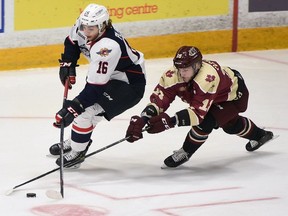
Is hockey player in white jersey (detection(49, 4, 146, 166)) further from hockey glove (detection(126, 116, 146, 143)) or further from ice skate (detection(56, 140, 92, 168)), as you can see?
hockey glove (detection(126, 116, 146, 143))

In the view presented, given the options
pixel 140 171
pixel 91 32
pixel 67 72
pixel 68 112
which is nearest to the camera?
pixel 68 112

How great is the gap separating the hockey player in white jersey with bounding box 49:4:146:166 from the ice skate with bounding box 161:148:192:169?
1.23 ft

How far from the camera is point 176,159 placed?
5.52 meters

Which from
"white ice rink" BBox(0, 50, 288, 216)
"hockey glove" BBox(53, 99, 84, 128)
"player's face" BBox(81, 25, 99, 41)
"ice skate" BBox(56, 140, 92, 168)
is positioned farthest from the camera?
"ice skate" BBox(56, 140, 92, 168)

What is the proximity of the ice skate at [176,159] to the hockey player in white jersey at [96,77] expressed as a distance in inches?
14.8

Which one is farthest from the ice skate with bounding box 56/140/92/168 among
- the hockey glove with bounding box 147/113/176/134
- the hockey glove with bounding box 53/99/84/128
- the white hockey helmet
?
the white hockey helmet

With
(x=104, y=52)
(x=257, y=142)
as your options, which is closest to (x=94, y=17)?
(x=104, y=52)

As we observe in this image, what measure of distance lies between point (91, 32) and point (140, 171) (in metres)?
0.83

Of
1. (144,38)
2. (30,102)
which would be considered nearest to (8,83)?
(30,102)

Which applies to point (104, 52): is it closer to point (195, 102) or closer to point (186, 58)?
point (186, 58)

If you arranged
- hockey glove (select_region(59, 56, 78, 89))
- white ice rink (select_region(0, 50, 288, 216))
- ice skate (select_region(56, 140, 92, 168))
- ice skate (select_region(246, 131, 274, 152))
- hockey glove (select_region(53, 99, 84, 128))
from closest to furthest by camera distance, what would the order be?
white ice rink (select_region(0, 50, 288, 216)), hockey glove (select_region(53, 99, 84, 128)), ice skate (select_region(56, 140, 92, 168)), hockey glove (select_region(59, 56, 78, 89)), ice skate (select_region(246, 131, 274, 152))

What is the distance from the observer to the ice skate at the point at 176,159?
5.52 metres

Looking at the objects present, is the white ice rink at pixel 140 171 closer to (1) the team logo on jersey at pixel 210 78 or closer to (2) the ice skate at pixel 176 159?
(2) the ice skate at pixel 176 159

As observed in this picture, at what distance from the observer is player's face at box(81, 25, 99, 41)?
5.21 metres
